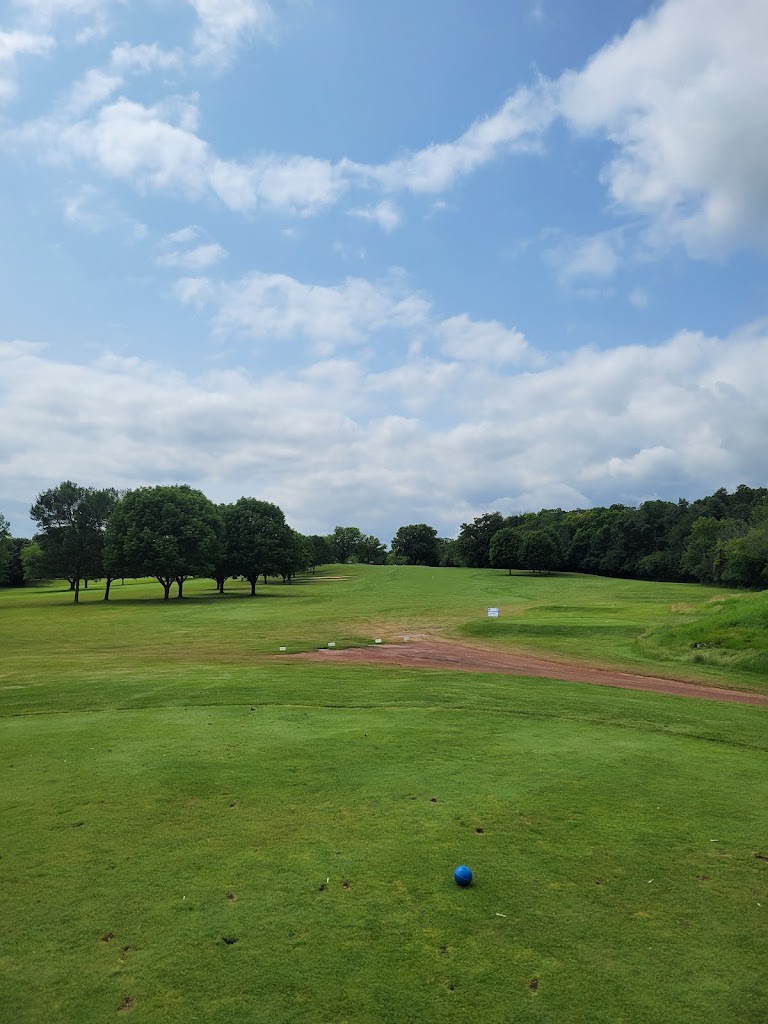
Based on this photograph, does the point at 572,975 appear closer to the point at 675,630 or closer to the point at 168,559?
the point at 675,630

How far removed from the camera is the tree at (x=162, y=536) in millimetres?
60719

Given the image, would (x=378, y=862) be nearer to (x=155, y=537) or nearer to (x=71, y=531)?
(x=155, y=537)

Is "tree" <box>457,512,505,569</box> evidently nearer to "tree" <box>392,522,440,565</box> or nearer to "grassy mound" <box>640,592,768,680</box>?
"tree" <box>392,522,440,565</box>

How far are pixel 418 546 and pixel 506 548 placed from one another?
5329 cm

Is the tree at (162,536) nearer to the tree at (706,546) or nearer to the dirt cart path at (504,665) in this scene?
the dirt cart path at (504,665)

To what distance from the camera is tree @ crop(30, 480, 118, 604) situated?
67.2 meters

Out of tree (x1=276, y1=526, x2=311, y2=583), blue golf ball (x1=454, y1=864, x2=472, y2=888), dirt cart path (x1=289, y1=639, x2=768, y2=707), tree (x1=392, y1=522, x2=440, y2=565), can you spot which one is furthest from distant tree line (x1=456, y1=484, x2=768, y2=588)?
blue golf ball (x1=454, y1=864, x2=472, y2=888)

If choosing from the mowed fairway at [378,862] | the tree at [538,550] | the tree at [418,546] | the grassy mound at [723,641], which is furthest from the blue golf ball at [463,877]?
the tree at [418,546]

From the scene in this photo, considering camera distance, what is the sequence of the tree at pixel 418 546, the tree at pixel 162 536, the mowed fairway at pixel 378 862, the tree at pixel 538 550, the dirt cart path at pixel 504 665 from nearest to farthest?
the mowed fairway at pixel 378 862 < the dirt cart path at pixel 504 665 < the tree at pixel 162 536 < the tree at pixel 538 550 < the tree at pixel 418 546

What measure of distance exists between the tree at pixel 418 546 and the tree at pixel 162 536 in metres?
93.6

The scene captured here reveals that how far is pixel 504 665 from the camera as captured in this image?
24375 millimetres

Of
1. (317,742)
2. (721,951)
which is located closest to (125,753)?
(317,742)

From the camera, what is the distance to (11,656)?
1032 inches

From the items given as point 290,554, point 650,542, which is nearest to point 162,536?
point 290,554
